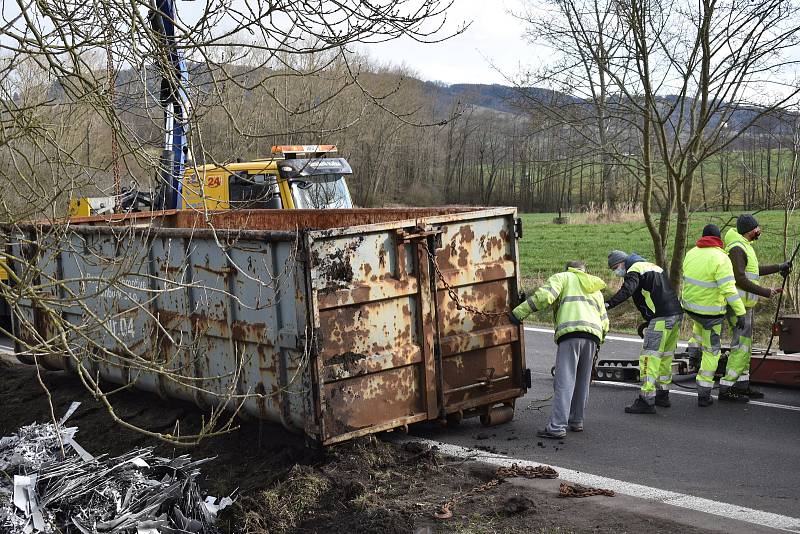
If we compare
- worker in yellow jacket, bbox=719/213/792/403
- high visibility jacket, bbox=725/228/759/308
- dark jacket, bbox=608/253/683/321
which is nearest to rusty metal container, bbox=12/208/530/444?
dark jacket, bbox=608/253/683/321

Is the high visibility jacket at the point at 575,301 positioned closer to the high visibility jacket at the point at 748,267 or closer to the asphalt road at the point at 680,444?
the asphalt road at the point at 680,444

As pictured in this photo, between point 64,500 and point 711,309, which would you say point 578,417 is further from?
point 64,500

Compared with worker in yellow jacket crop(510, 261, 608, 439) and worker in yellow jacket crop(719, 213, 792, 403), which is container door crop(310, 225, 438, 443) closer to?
worker in yellow jacket crop(510, 261, 608, 439)

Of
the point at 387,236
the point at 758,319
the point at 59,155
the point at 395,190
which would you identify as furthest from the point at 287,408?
the point at 395,190

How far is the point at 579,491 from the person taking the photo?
6211mm

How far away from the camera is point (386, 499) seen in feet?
20.3

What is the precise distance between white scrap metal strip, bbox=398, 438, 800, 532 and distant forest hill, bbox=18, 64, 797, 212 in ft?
9.20

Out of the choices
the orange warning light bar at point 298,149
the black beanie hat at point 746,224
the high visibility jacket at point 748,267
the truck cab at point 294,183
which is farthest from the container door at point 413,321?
the orange warning light bar at point 298,149

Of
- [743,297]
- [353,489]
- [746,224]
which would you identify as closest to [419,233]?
[353,489]

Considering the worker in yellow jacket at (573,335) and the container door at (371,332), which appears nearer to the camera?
the container door at (371,332)

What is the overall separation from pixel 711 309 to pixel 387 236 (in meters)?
3.99

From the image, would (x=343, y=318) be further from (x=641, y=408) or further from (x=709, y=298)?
(x=709, y=298)

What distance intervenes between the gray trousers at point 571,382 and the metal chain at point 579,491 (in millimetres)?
1566

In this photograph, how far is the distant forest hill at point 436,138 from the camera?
19.8 feet
